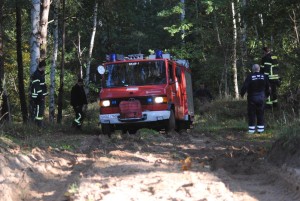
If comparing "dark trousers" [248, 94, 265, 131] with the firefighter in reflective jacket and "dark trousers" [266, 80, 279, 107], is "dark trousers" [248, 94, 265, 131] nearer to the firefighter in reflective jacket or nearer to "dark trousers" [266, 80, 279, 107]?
the firefighter in reflective jacket

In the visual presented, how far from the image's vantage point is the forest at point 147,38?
613 inches

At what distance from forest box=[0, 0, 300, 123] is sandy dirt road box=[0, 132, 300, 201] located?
702 cm

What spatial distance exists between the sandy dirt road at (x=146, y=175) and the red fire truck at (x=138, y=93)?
3056mm

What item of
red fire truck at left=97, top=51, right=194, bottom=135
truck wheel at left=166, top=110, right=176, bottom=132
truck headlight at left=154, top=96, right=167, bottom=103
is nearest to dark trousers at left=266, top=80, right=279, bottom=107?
red fire truck at left=97, top=51, right=194, bottom=135

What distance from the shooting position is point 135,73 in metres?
13.4

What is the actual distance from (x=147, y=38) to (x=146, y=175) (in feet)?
134

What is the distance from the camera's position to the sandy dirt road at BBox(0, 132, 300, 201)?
530cm

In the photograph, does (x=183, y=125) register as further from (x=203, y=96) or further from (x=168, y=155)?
(x=203, y=96)

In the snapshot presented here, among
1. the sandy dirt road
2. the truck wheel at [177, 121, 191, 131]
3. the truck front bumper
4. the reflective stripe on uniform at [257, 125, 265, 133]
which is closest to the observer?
the sandy dirt road

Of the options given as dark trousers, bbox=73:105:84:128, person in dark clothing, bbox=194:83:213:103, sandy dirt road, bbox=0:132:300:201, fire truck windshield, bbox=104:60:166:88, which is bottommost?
sandy dirt road, bbox=0:132:300:201

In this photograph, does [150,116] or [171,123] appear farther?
[171,123]

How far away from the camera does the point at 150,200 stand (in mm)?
4992

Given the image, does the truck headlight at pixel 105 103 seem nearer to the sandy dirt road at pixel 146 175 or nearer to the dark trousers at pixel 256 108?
the sandy dirt road at pixel 146 175

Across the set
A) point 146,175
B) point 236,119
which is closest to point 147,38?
point 236,119
